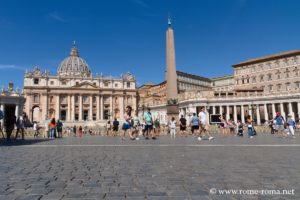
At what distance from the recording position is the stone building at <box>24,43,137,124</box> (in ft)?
248

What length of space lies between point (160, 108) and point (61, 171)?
6702 centimetres

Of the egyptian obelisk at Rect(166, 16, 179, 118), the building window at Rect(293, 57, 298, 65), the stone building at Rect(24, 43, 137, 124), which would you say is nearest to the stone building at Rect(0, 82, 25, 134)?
the stone building at Rect(24, 43, 137, 124)

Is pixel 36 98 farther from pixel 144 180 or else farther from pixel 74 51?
pixel 144 180

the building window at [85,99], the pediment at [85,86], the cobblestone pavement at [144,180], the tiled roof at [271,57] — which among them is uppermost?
the tiled roof at [271,57]

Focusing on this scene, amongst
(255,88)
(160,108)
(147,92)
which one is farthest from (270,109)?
(147,92)

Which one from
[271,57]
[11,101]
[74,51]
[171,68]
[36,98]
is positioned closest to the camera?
[171,68]

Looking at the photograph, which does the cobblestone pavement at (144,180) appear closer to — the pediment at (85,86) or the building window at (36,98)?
the building window at (36,98)

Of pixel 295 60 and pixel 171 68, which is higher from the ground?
pixel 295 60

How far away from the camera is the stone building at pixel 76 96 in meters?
75.6

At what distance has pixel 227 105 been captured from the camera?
5531 centimetres

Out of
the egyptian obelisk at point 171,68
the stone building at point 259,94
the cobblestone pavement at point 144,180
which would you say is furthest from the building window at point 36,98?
the cobblestone pavement at point 144,180

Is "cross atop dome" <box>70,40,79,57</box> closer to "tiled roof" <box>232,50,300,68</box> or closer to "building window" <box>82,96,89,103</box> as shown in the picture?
"building window" <box>82,96,89,103</box>

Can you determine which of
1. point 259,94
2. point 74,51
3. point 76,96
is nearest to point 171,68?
point 259,94

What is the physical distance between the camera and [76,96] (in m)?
80.5
